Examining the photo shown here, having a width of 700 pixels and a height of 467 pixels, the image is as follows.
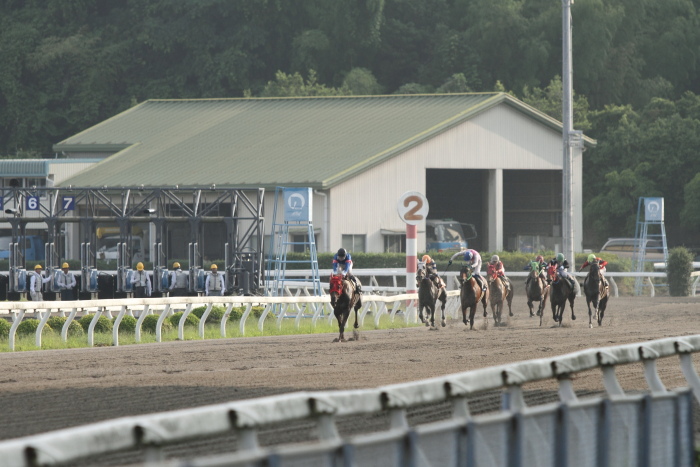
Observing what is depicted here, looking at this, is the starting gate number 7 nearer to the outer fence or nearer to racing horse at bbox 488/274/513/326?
racing horse at bbox 488/274/513/326

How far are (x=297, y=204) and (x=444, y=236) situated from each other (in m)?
16.2

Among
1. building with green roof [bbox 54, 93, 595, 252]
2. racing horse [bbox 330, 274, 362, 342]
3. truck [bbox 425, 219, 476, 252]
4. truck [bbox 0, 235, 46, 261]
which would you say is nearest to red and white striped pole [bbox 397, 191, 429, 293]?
racing horse [bbox 330, 274, 362, 342]

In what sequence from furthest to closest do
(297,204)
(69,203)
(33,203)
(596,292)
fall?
(69,203)
(33,203)
(297,204)
(596,292)

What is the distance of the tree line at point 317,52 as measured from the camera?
63625 millimetres

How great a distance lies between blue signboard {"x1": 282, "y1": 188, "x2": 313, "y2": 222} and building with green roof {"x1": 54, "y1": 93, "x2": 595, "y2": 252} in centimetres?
1091

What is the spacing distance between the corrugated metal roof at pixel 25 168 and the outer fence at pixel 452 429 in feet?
129

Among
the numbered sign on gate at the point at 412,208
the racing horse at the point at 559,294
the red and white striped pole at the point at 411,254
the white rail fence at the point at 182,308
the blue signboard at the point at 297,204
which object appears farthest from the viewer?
the blue signboard at the point at 297,204

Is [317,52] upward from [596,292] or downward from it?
upward

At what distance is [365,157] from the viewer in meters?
42.3

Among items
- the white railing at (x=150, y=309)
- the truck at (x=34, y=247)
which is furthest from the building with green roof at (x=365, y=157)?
the white railing at (x=150, y=309)

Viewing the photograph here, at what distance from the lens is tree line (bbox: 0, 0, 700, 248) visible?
2505 inches

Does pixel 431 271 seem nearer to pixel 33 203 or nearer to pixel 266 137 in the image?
pixel 33 203

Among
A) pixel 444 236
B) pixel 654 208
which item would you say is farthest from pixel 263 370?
pixel 444 236

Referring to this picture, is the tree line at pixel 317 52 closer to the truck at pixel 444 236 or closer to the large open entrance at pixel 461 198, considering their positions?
the large open entrance at pixel 461 198
